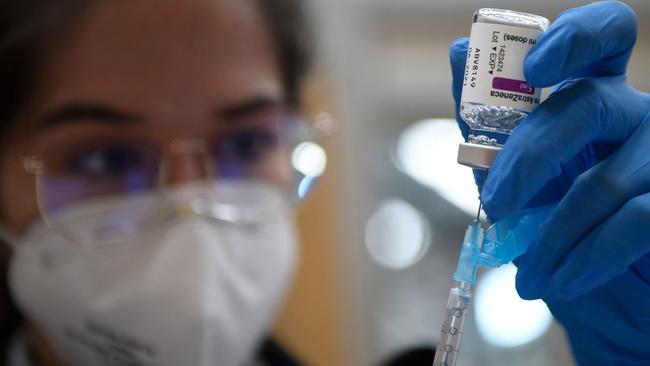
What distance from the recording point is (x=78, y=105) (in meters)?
1.17

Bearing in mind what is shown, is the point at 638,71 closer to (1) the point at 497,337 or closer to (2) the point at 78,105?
(2) the point at 78,105

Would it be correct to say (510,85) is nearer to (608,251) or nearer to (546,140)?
(546,140)

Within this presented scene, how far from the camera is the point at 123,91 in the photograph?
3.89ft

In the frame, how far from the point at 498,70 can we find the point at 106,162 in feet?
2.78

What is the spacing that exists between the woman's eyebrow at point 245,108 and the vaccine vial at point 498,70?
70cm

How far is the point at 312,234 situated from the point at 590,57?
1545mm

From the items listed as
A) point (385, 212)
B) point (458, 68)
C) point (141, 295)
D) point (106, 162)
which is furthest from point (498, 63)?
point (385, 212)

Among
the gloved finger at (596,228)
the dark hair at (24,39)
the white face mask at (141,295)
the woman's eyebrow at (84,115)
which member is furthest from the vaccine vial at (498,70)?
the dark hair at (24,39)

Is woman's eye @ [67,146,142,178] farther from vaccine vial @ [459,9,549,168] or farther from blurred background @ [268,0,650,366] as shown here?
blurred background @ [268,0,650,366]

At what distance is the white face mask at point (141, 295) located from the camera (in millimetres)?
1082

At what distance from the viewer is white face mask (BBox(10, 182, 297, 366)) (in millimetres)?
1082

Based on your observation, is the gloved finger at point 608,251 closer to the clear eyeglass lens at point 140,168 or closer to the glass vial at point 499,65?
the glass vial at point 499,65

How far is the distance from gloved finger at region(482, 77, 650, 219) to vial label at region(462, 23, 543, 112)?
4 centimetres

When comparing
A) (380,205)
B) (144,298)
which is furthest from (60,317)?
(380,205)
